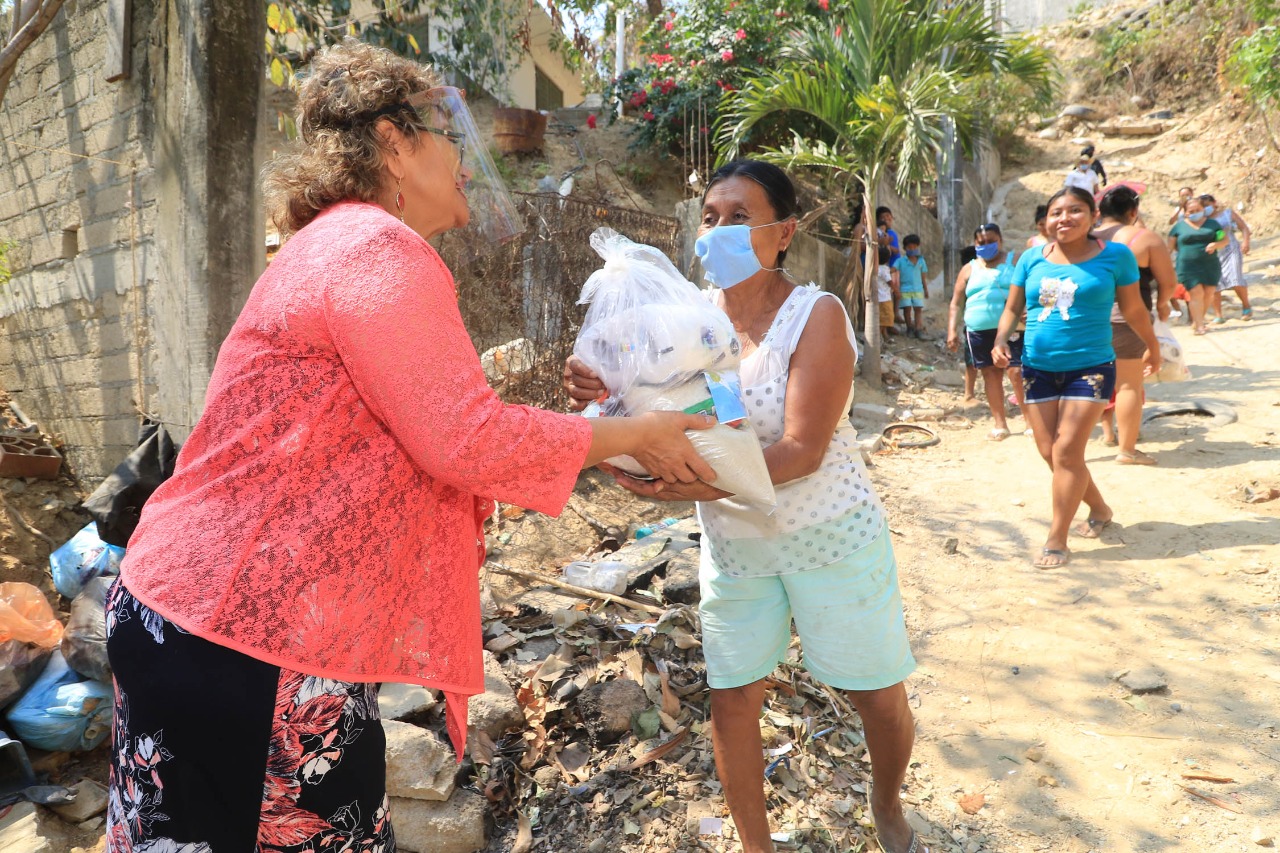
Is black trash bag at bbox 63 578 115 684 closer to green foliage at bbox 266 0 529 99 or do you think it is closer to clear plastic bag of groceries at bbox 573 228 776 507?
clear plastic bag of groceries at bbox 573 228 776 507

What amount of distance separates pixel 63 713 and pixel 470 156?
274cm

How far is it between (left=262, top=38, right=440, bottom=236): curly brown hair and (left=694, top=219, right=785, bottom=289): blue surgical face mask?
86 centimetres

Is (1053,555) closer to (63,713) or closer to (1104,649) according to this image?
(1104,649)

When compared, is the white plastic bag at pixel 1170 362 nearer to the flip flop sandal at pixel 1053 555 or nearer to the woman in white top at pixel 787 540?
the flip flop sandal at pixel 1053 555

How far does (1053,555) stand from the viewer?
4211 mm

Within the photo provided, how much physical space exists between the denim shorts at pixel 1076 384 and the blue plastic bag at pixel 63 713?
4.53m

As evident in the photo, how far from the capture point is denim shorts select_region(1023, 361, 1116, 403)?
4020 millimetres

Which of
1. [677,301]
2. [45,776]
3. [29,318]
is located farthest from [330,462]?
[29,318]

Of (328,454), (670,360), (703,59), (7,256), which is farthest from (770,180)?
(703,59)

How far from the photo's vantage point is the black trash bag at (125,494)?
349 cm

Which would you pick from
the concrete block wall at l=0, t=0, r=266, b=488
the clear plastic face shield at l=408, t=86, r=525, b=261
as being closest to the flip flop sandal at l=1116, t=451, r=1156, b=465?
the clear plastic face shield at l=408, t=86, r=525, b=261

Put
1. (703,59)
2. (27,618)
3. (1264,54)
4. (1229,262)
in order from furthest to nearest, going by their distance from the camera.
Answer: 1. (703,59)
2. (1264,54)
3. (1229,262)
4. (27,618)

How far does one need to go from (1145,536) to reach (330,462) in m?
4.67

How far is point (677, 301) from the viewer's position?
5.82 ft
